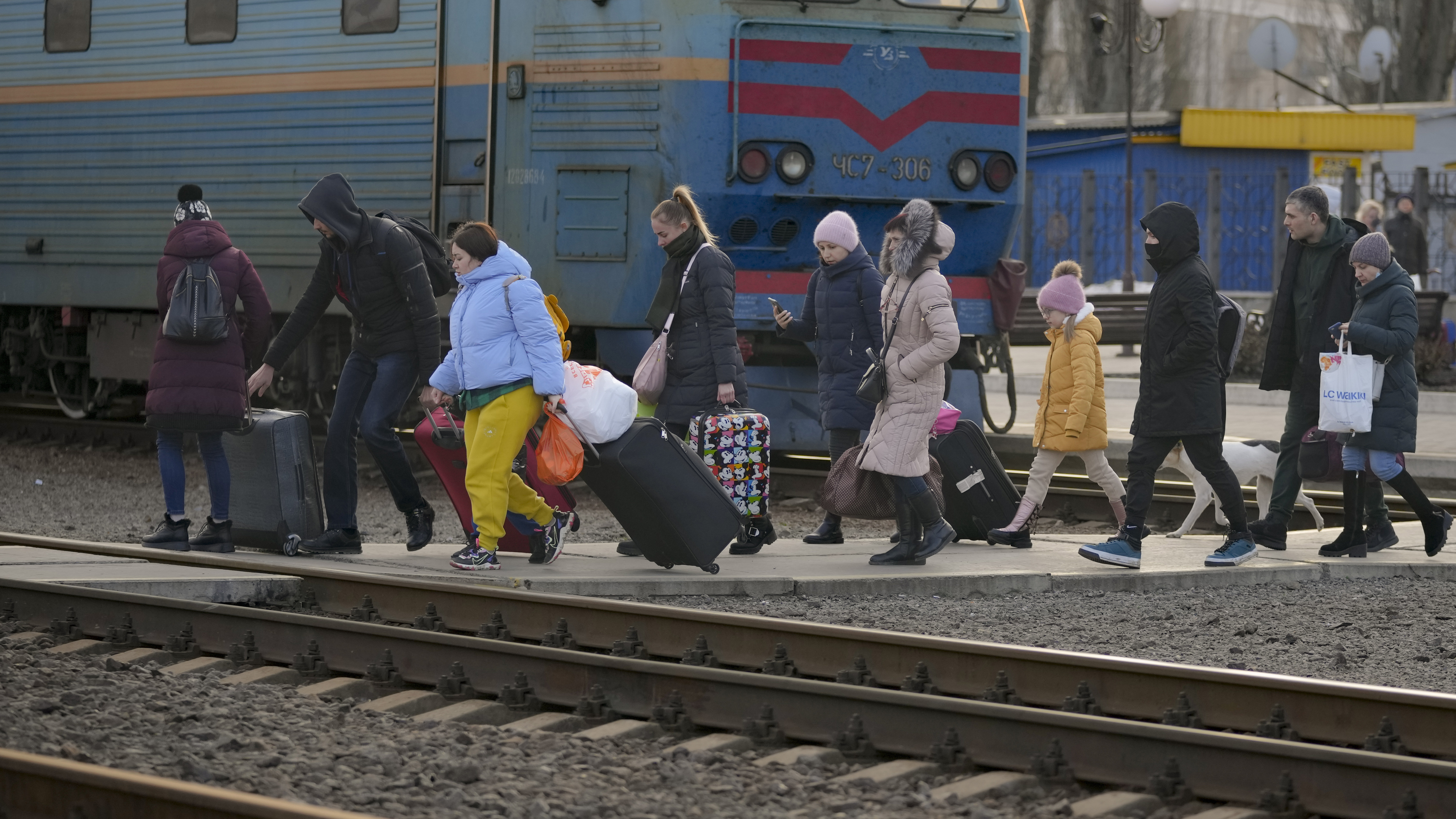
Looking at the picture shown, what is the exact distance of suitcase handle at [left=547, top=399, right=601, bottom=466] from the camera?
7.30 m

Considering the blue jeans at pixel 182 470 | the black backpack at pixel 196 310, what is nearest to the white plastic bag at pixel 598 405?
the black backpack at pixel 196 310

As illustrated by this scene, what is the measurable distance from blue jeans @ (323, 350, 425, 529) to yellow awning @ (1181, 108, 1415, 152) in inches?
721

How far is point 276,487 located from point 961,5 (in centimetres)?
506

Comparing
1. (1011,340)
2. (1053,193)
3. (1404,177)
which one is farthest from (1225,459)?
(1053,193)

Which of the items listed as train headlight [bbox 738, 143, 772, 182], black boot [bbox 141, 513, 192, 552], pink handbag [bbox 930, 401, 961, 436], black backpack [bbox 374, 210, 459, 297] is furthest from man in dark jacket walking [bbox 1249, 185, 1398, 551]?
Answer: black boot [bbox 141, 513, 192, 552]

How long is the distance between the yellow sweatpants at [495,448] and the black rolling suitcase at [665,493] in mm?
303

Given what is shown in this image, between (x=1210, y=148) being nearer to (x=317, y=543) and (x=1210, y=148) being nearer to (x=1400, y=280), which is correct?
(x=1400, y=280)

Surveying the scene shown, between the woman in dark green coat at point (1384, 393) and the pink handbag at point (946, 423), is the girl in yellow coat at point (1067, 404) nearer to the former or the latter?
the pink handbag at point (946, 423)

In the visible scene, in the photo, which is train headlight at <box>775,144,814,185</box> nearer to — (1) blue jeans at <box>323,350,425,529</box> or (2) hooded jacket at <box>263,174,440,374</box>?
(2) hooded jacket at <box>263,174,440,374</box>

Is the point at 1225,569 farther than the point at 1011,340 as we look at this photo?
No

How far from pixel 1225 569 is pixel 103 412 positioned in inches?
382

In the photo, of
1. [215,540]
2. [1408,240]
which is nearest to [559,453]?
[215,540]

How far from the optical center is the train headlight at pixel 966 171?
10.8m

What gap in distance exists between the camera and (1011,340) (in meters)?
18.0
